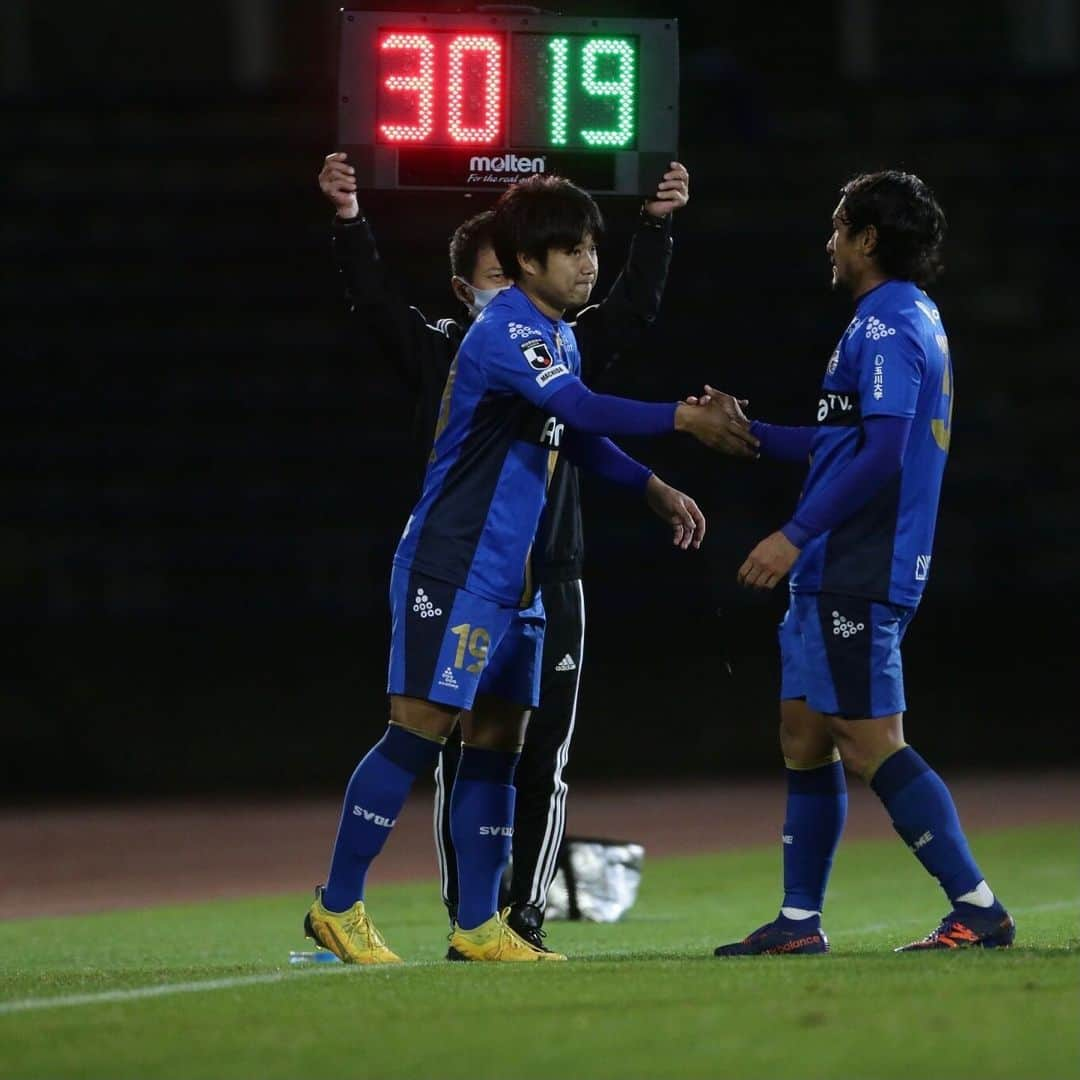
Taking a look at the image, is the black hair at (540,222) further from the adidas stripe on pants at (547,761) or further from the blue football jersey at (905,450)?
the adidas stripe on pants at (547,761)

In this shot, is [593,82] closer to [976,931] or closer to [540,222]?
[540,222]

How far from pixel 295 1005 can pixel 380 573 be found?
386 inches

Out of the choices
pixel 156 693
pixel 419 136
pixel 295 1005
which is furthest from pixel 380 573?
pixel 295 1005

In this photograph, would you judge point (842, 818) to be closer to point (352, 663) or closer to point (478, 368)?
point (478, 368)

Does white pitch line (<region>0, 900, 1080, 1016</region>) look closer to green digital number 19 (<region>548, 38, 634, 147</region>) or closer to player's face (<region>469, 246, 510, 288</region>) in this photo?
player's face (<region>469, 246, 510, 288</region>)

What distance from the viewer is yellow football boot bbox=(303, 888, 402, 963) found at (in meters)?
4.90

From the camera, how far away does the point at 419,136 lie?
601 cm

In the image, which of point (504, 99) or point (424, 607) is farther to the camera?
point (504, 99)

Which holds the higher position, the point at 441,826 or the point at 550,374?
the point at 550,374

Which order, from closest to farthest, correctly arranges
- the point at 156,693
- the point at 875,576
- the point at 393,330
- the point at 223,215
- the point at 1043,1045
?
the point at 1043,1045 → the point at 875,576 → the point at 393,330 → the point at 156,693 → the point at 223,215

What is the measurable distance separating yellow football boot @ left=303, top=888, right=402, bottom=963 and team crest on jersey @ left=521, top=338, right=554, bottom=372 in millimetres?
1316

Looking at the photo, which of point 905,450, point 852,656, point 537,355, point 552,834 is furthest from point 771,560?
point 552,834

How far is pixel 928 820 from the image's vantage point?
4.68m

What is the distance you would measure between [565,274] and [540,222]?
135 millimetres
